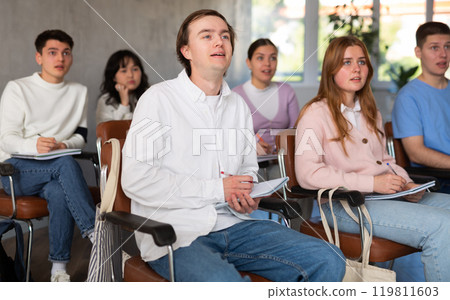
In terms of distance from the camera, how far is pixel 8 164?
2363mm

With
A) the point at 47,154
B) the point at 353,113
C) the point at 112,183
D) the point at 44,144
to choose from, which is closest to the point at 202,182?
the point at 112,183

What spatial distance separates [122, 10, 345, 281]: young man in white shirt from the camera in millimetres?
1528

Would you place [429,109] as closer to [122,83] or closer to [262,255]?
[262,255]

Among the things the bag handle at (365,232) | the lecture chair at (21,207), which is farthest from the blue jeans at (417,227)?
the lecture chair at (21,207)

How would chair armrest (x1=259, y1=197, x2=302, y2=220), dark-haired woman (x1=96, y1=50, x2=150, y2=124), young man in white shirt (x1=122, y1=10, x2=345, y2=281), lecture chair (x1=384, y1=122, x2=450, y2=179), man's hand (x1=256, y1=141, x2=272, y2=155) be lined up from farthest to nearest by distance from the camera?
1. dark-haired woman (x1=96, y1=50, x2=150, y2=124)
2. man's hand (x1=256, y1=141, x2=272, y2=155)
3. lecture chair (x1=384, y1=122, x2=450, y2=179)
4. chair armrest (x1=259, y1=197, x2=302, y2=220)
5. young man in white shirt (x1=122, y1=10, x2=345, y2=281)

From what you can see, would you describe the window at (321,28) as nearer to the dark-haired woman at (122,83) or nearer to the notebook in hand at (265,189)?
the dark-haired woman at (122,83)

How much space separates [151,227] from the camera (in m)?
1.34

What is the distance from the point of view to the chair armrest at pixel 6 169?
233 centimetres

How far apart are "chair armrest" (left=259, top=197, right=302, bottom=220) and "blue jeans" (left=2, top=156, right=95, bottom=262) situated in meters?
1.02

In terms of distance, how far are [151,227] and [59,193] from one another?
1.26 m

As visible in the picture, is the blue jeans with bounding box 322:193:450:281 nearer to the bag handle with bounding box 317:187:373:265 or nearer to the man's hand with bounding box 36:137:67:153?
the bag handle with bounding box 317:187:373:265

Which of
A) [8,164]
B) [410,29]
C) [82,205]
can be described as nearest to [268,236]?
[82,205]

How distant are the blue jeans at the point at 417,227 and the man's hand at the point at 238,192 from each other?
52cm
